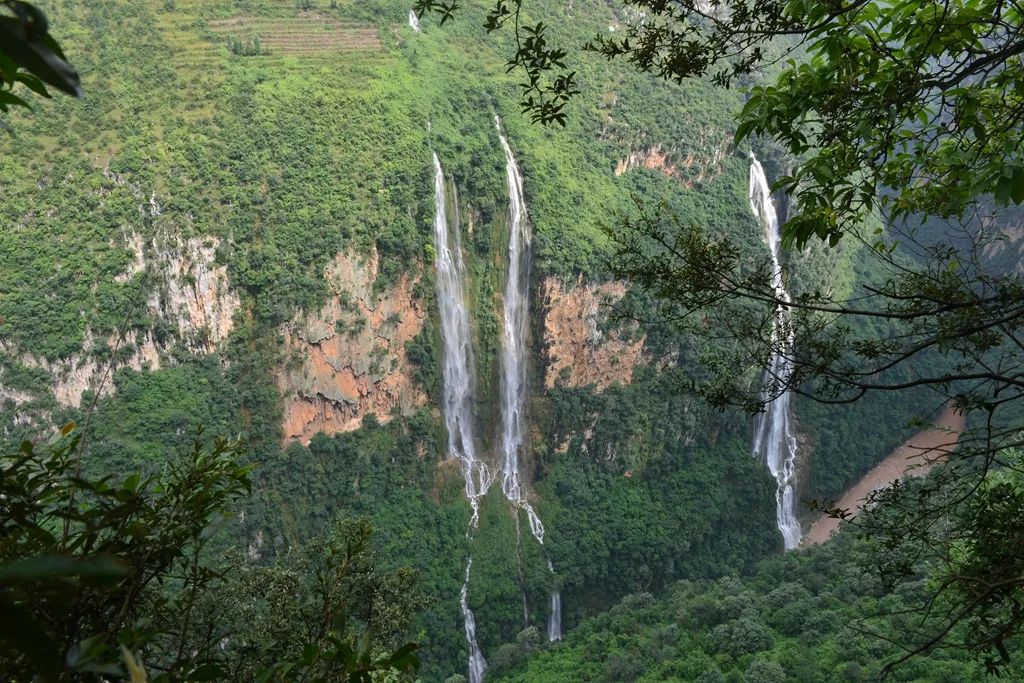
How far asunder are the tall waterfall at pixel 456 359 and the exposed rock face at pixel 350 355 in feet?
2.90

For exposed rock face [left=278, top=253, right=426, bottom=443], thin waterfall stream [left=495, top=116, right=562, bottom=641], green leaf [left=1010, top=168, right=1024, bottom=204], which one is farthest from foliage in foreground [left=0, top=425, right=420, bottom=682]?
thin waterfall stream [left=495, top=116, right=562, bottom=641]

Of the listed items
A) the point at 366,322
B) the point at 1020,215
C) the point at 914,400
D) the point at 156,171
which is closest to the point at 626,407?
the point at 366,322

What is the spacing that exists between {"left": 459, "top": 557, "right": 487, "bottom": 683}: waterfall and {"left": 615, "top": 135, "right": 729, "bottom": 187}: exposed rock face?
1373cm

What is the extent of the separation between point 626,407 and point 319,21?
586 inches

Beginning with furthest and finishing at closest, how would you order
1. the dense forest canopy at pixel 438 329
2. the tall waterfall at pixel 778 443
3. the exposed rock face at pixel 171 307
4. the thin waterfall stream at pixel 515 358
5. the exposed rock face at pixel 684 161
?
the exposed rock face at pixel 684 161 < the tall waterfall at pixel 778 443 < the thin waterfall stream at pixel 515 358 < the exposed rock face at pixel 171 307 < the dense forest canopy at pixel 438 329

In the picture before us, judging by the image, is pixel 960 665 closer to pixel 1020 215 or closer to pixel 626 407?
pixel 626 407

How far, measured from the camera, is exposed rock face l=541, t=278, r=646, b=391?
2220cm

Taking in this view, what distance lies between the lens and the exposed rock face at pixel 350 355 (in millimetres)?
19281

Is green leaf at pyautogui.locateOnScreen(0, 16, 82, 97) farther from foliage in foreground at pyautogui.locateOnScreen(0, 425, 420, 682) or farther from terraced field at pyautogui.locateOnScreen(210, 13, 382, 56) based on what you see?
terraced field at pyautogui.locateOnScreen(210, 13, 382, 56)

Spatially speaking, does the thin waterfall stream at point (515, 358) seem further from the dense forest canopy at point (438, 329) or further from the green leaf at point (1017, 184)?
the green leaf at point (1017, 184)

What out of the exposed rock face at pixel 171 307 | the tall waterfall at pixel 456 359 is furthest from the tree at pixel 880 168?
the tall waterfall at pixel 456 359

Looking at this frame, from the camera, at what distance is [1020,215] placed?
28.7 m

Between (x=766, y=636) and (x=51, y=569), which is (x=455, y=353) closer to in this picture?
(x=766, y=636)

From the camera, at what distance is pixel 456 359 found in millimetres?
21500
